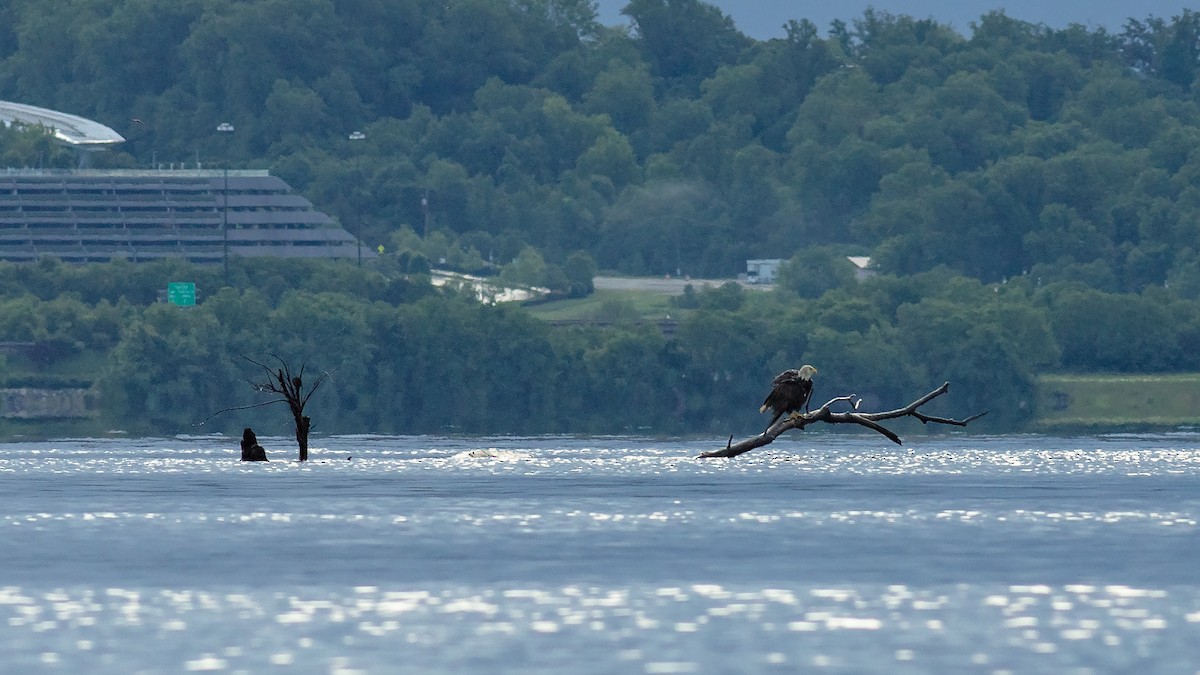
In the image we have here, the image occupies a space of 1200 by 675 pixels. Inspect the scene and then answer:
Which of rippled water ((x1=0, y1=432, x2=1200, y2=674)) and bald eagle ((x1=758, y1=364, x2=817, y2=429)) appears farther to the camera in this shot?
bald eagle ((x1=758, y1=364, x2=817, y2=429))

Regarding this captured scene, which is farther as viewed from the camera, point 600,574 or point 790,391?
point 790,391

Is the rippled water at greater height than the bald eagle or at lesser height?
lesser

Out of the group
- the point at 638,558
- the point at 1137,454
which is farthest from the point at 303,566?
the point at 1137,454

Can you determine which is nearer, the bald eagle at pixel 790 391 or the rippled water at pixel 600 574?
the rippled water at pixel 600 574

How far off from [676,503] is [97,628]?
143 feet

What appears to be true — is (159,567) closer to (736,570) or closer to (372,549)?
(372,549)

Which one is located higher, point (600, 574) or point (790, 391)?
point (790, 391)

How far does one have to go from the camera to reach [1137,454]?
160875 mm

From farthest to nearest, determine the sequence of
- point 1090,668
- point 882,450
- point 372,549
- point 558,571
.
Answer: point 882,450 < point 372,549 < point 558,571 < point 1090,668

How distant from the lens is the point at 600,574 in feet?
231

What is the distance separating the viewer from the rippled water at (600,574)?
2167 inches

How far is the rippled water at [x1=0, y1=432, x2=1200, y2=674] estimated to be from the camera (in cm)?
5503

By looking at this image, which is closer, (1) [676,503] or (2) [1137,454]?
(1) [676,503]

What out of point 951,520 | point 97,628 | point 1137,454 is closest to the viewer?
point 97,628
